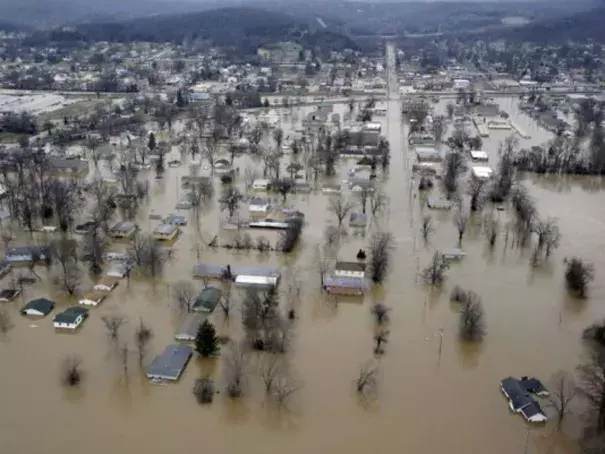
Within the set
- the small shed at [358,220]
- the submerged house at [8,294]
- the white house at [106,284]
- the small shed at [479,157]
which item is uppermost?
the small shed at [479,157]

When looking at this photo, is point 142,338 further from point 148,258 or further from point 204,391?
point 148,258

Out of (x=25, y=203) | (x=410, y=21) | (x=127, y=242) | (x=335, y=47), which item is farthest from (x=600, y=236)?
(x=410, y=21)

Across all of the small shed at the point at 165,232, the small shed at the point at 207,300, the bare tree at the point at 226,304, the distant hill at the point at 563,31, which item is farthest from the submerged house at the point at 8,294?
the distant hill at the point at 563,31

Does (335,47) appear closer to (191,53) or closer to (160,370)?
(191,53)

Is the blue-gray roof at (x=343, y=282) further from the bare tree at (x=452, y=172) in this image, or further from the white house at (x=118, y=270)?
the bare tree at (x=452, y=172)

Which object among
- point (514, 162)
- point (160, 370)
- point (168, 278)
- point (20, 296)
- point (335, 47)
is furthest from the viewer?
point (335, 47)

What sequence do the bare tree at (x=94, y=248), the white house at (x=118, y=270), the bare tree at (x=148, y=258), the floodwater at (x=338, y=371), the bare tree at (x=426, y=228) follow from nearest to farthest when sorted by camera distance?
1. the floodwater at (x=338, y=371)
2. the white house at (x=118, y=270)
3. the bare tree at (x=148, y=258)
4. the bare tree at (x=94, y=248)
5. the bare tree at (x=426, y=228)

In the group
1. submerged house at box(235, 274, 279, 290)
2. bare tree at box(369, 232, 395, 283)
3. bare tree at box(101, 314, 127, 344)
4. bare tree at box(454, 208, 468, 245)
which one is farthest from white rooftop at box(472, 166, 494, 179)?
bare tree at box(101, 314, 127, 344)
